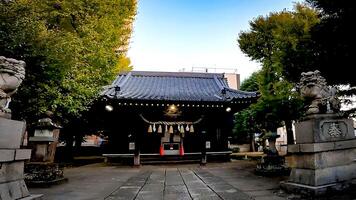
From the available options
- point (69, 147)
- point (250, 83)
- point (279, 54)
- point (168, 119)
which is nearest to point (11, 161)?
point (168, 119)

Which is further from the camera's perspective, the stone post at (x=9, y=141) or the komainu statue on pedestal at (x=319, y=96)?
the komainu statue on pedestal at (x=319, y=96)

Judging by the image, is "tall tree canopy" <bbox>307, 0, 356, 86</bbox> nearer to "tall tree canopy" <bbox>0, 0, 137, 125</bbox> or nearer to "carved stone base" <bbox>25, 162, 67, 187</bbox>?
"tall tree canopy" <bbox>0, 0, 137, 125</bbox>

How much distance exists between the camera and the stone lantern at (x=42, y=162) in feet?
25.8

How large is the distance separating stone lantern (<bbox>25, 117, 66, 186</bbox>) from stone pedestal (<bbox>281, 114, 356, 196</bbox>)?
7.22 meters

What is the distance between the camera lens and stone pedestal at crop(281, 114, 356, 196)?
17.9ft

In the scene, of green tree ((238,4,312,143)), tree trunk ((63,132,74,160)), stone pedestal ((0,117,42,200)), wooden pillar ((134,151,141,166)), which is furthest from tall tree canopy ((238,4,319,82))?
tree trunk ((63,132,74,160))

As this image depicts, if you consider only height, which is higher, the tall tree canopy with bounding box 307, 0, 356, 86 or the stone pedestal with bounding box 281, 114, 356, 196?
the tall tree canopy with bounding box 307, 0, 356, 86

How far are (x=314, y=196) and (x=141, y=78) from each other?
682 inches

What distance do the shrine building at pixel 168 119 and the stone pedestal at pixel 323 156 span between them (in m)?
9.13

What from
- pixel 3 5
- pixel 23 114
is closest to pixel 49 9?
pixel 3 5

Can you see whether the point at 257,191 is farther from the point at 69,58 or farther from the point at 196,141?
the point at 196,141

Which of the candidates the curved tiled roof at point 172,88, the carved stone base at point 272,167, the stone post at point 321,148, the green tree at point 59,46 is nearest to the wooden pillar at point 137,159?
the curved tiled roof at point 172,88

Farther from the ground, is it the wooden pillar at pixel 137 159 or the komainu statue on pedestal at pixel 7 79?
the komainu statue on pedestal at pixel 7 79

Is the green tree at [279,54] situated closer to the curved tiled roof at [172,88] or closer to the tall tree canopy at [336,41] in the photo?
the curved tiled roof at [172,88]
